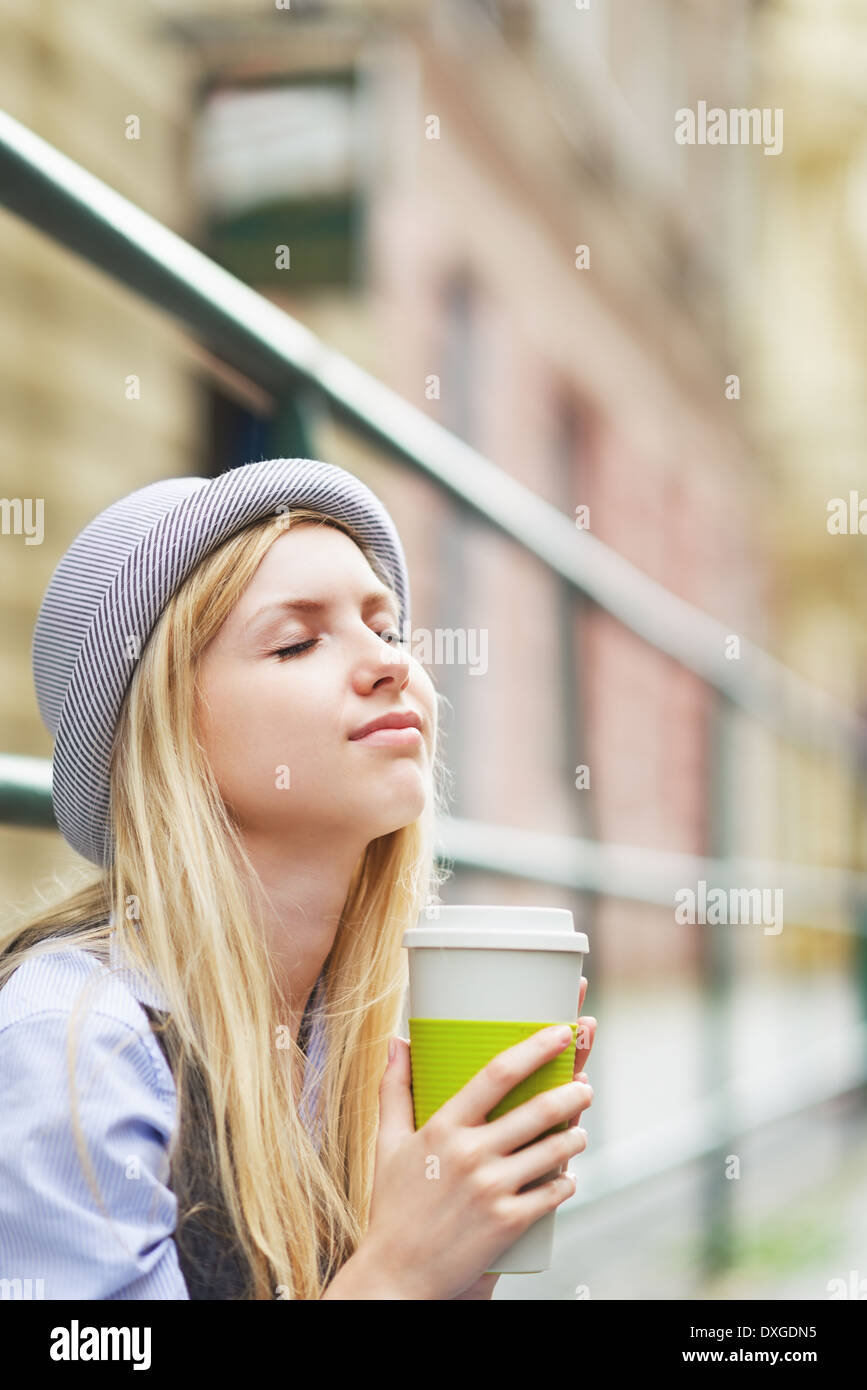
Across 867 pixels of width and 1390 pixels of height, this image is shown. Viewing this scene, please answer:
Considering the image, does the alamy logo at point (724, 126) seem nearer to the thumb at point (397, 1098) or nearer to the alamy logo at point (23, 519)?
the alamy logo at point (23, 519)

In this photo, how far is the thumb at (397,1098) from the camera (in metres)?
0.98

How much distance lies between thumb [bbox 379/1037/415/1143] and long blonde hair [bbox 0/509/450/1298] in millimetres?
99

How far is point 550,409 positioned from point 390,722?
8481 mm

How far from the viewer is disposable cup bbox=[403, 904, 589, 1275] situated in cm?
96

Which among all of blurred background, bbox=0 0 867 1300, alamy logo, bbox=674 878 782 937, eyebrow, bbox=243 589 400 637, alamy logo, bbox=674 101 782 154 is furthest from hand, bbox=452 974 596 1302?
alamy logo, bbox=674 101 782 154

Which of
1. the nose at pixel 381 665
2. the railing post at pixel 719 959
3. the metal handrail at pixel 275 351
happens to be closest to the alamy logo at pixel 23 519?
the metal handrail at pixel 275 351

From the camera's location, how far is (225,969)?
1.06m

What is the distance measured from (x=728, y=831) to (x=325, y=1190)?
2.37m

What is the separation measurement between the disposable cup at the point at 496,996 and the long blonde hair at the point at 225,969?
0.14 metres

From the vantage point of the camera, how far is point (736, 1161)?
10.6 feet

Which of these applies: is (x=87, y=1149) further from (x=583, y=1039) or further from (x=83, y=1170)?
(x=583, y=1039)
